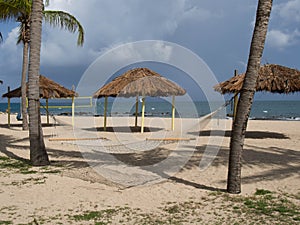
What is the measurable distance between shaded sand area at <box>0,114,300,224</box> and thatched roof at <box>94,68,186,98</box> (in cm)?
429

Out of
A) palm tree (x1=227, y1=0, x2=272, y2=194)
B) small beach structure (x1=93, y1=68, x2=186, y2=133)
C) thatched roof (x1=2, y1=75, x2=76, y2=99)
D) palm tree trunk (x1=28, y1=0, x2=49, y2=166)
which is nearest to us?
palm tree (x1=227, y1=0, x2=272, y2=194)

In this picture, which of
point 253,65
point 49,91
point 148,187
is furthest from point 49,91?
point 253,65

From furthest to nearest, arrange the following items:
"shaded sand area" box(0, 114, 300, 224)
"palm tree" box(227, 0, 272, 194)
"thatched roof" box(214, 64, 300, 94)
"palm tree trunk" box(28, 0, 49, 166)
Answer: "thatched roof" box(214, 64, 300, 94)
"palm tree trunk" box(28, 0, 49, 166)
"palm tree" box(227, 0, 272, 194)
"shaded sand area" box(0, 114, 300, 224)

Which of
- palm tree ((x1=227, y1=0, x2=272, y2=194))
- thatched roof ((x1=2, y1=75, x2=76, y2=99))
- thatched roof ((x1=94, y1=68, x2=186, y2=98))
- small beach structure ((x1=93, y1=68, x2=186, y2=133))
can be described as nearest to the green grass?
palm tree ((x1=227, y1=0, x2=272, y2=194))

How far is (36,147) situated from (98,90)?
7.93m

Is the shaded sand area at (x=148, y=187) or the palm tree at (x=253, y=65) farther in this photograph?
the palm tree at (x=253, y=65)

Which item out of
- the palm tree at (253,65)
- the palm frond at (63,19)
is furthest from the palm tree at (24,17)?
the palm tree at (253,65)

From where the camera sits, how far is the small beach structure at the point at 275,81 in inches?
455

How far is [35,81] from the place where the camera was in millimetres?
7102

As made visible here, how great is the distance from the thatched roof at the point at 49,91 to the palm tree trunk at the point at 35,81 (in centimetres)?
867

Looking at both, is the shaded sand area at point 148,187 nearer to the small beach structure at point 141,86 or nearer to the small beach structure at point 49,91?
the small beach structure at point 141,86

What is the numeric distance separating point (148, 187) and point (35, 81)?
3.25m

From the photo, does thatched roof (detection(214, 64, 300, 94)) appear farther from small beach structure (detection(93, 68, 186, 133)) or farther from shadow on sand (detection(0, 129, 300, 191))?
shadow on sand (detection(0, 129, 300, 191))

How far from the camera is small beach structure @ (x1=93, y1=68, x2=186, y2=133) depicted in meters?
13.4
